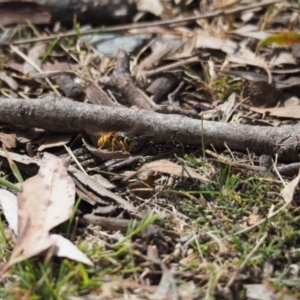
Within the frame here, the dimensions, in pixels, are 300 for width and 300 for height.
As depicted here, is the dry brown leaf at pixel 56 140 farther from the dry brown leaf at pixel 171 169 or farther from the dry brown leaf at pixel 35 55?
the dry brown leaf at pixel 35 55

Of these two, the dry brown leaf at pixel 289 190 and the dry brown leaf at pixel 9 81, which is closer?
the dry brown leaf at pixel 289 190

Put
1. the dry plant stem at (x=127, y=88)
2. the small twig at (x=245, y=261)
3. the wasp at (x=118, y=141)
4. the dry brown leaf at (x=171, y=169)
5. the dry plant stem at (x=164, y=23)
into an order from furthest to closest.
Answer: the dry plant stem at (x=164, y=23)
the dry plant stem at (x=127, y=88)
the wasp at (x=118, y=141)
the dry brown leaf at (x=171, y=169)
the small twig at (x=245, y=261)

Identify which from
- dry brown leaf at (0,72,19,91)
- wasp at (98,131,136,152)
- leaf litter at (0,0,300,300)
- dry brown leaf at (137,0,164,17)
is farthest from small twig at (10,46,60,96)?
dry brown leaf at (137,0,164,17)

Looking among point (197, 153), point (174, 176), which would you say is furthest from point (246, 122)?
point (174, 176)

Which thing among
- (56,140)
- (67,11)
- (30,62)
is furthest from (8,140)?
(67,11)

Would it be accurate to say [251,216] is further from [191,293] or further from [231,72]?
[231,72]

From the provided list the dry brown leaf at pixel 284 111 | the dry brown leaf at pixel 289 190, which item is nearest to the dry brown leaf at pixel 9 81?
the dry brown leaf at pixel 284 111
